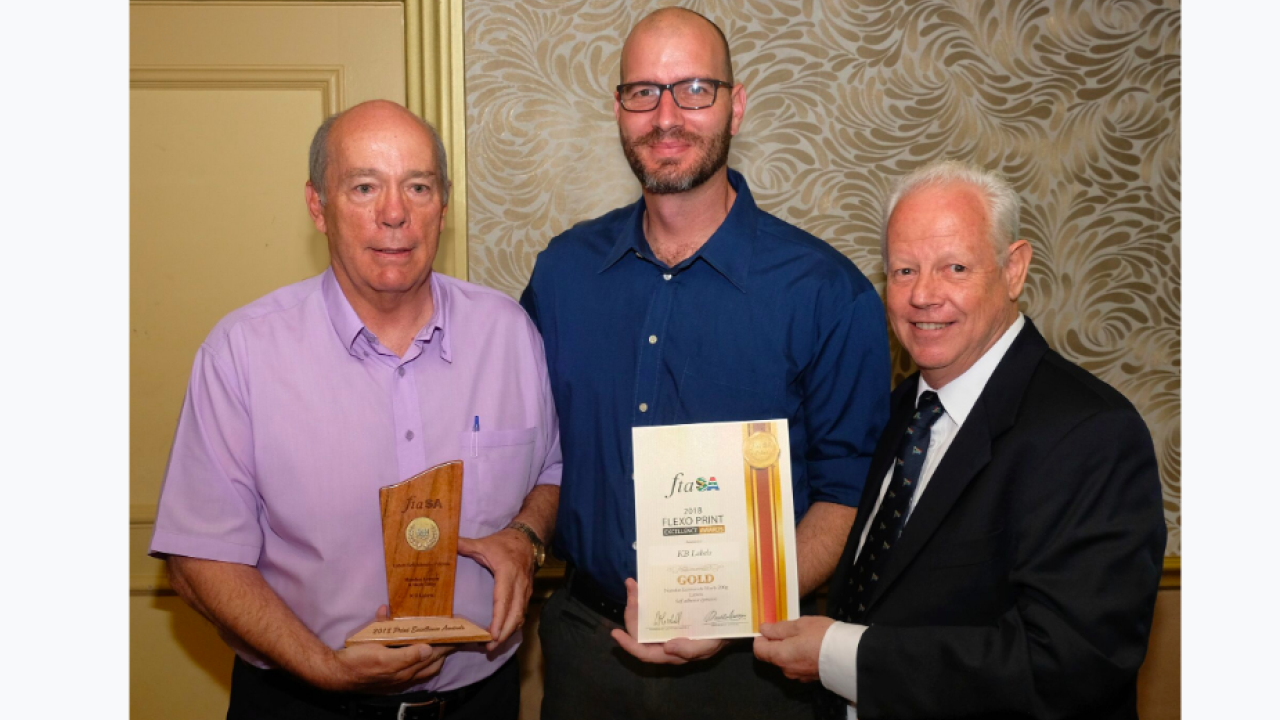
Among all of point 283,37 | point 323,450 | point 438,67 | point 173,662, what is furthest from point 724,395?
point 173,662

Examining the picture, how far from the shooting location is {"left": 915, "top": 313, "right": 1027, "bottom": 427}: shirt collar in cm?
164

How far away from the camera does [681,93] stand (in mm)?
1959

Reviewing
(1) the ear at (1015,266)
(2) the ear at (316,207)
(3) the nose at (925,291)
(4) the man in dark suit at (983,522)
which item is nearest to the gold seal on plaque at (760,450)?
(4) the man in dark suit at (983,522)

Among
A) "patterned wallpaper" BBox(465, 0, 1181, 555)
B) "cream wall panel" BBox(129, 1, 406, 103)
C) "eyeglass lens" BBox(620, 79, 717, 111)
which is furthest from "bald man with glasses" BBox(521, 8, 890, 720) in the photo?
"cream wall panel" BBox(129, 1, 406, 103)

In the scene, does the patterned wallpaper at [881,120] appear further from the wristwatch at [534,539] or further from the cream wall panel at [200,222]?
the wristwatch at [534,539]

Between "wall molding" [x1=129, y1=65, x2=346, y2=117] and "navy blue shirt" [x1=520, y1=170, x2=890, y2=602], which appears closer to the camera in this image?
"navy blue shirt" [x1=520, y1=170, x2=890, y2=602]

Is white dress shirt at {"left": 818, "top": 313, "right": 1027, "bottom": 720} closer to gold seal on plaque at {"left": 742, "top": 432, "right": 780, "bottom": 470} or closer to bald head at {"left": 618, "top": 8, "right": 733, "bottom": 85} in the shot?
gold seal on plaque at {"left": 742, "top": 432, "right": 780, "bottom": 470}

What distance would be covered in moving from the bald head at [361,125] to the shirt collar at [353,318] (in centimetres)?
19

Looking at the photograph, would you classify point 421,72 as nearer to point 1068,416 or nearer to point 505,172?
point 505,172

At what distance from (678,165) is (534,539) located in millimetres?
872

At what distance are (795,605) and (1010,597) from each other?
38 cm

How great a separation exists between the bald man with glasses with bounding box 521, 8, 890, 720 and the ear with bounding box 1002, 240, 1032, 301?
34 cm

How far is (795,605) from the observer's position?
1685 millimetres

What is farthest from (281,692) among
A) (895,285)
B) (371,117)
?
(895,285)
